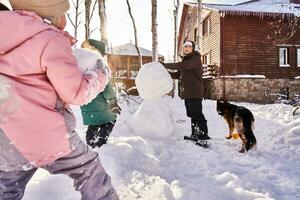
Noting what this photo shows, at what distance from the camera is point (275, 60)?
2428 centimetres

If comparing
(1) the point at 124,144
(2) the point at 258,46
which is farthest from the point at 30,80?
(2) the point at 258,46

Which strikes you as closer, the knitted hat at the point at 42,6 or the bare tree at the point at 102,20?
the knitted hat at the point at 42,6

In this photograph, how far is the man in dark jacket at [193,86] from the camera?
6.94 meters

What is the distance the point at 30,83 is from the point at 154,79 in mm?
5341

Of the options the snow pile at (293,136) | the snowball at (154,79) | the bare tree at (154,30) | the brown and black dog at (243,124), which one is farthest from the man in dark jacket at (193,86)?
the bare tree at (154,30)

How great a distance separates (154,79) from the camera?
23.7 feet

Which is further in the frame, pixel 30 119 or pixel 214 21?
pixel 214 21

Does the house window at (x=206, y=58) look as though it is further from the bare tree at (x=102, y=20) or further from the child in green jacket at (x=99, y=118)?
the child in green jacket at (x=99, y=118)

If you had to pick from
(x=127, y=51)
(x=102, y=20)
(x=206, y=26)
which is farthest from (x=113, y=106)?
(x=127, y=51)

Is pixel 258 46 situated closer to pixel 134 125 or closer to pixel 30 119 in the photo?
pixel 134 125

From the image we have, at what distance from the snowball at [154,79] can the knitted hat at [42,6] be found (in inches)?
205

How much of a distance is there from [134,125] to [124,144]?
2.66 meters

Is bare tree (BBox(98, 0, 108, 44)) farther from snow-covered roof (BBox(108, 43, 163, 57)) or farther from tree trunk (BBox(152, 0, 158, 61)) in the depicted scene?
snow-covered roof (BBox(108, 43, 163, 57))

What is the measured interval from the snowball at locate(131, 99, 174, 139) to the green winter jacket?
2.58 m
